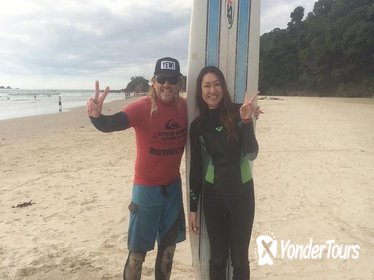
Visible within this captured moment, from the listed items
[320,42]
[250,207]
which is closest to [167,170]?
[250,207]

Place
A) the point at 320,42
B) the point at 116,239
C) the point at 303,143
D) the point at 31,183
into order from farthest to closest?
1. the point at 320,42
2. the point at 303,143
3. the point at 31,183
4. the point at 116,239

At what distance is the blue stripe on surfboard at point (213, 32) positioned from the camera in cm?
295

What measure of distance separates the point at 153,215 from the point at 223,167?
539mm

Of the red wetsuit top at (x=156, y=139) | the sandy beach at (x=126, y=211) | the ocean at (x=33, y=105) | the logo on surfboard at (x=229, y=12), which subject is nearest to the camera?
the red wetsuit top at (x=156, y=139)

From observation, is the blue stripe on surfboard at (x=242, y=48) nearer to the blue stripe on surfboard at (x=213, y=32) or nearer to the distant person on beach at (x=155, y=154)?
the blue stripe on surfboard at (x=213, y=32)

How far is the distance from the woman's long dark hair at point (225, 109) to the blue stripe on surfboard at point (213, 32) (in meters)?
0.56

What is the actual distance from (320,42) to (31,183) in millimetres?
44894

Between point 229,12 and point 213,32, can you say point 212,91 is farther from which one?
point 229,12

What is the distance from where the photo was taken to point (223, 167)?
2.30 meters

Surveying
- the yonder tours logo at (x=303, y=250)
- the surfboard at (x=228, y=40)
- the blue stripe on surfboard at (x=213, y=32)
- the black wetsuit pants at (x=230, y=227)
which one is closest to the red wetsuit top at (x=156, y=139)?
the black wetsuit pants at (x=230, y=227)

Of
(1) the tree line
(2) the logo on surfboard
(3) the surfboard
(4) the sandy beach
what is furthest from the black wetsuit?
(1) the tree line

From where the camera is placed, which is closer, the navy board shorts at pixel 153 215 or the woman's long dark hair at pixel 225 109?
the woman's long dark hair at pixel 225 109

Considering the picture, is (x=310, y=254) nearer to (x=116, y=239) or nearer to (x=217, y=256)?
(x=217, y=256)

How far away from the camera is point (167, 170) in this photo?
7.97ft
